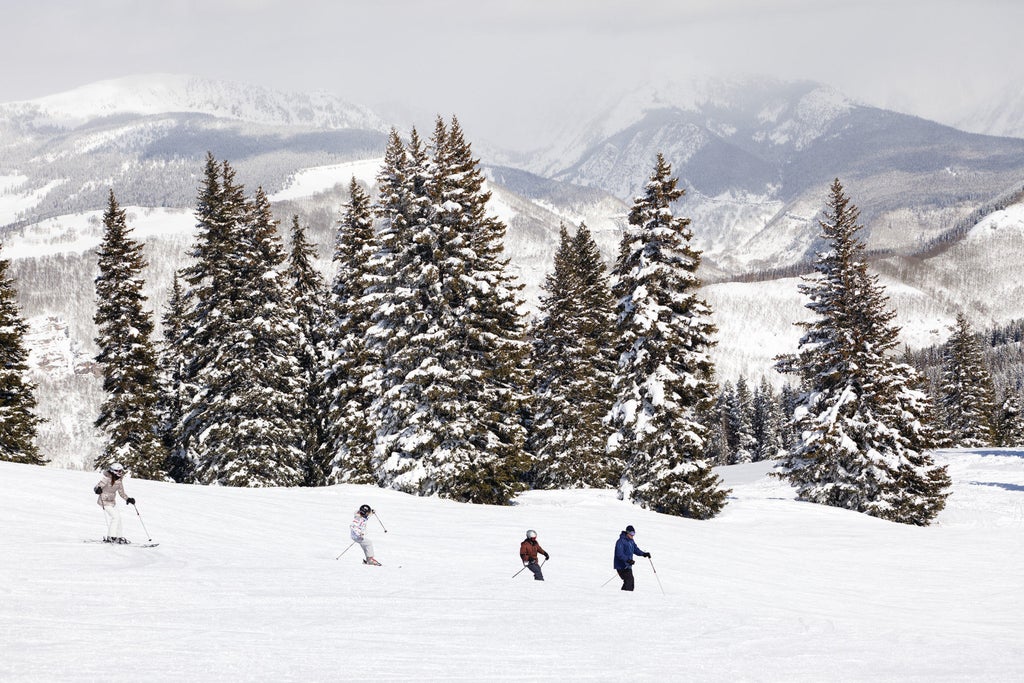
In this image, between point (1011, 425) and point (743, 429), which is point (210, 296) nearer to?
point (1011, 425)

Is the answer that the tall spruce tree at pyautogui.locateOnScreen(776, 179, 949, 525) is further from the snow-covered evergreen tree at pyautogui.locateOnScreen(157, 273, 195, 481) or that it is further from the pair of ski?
the snow-covered evergreen tree at pyautogui.locateOnScreen(157, 273, 195, 481)

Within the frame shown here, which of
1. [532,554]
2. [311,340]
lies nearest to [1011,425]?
[311,340]

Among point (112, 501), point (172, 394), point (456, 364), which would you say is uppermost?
point (456, 364)

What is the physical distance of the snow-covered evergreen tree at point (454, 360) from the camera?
103 ft

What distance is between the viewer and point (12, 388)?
35.5 meters

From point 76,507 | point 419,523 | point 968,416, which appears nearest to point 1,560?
point 76,507

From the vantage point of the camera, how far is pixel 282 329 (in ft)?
127

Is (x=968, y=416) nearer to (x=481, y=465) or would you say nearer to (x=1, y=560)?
(x=481, y=465)

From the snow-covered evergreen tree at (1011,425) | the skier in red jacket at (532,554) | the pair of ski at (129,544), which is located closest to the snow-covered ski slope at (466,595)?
the pair of ski at (129,544)

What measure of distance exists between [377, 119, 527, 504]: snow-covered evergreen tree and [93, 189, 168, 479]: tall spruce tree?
12784mm

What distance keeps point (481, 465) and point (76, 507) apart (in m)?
14.4

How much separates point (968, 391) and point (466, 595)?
63.5 meters

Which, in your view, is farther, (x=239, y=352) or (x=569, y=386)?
(x=569, y=386)

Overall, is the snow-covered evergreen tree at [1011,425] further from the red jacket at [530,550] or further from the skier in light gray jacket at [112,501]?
the skier in light gray jacket at [112,501]
